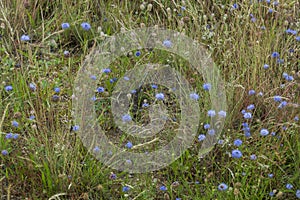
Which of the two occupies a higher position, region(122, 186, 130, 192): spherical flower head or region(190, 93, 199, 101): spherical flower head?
region(190, 93, 199, 101): spherical flower head

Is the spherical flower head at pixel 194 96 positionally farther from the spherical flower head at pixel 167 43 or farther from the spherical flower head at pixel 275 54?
the spherical flower head at pixel 275 54

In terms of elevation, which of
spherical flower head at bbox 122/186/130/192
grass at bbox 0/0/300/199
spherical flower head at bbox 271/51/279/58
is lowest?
spherical flower head at bbox 122/186/130/192

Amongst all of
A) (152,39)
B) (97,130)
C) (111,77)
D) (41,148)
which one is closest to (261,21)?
(152,39)

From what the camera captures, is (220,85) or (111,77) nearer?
(220,85)

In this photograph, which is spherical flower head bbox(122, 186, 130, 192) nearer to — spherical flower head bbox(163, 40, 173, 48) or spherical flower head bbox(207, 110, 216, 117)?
spherical flower head bbox(207, 110, 216, 117)

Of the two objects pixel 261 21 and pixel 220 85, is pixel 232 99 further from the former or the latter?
pixel 261 21

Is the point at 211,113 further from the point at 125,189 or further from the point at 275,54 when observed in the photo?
the point at 275,54

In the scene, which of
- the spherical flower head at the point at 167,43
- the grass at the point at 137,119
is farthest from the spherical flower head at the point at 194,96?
the spherical flower head at the point at 167,43

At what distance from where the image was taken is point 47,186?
93.5 inches

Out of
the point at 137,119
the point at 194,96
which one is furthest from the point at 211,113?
the point at 137,119

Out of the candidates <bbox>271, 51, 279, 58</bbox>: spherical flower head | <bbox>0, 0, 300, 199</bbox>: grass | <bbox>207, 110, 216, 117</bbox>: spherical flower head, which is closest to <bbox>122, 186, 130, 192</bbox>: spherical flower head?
<bbox>0, 0, 300, 199</bbox>: grass

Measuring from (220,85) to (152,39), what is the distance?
64 centimetres

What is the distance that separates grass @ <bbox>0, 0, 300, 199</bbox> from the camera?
2381 mm

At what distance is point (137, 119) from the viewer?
2.87 metres
